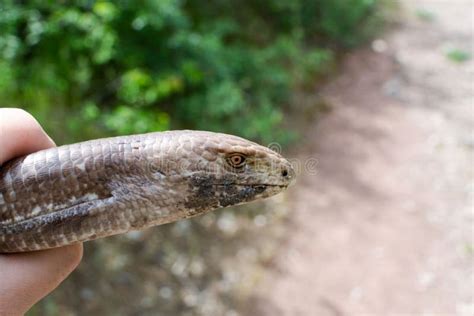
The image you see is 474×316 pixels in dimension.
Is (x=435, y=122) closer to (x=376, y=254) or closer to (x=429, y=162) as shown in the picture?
(x=429, y=162)

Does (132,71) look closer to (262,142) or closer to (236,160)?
(262,142)

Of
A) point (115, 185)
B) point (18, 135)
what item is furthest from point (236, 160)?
point (18, 135)

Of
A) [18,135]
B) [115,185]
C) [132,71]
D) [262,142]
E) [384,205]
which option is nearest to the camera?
[115,185]

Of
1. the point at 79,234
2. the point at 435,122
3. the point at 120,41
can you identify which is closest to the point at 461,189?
the point at 435,122

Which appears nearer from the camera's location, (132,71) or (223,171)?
(223,171)

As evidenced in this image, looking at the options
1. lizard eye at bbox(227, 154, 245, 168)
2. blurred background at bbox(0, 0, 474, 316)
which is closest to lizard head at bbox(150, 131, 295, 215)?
lizard eye at bbox(227, 154, 245, 168)

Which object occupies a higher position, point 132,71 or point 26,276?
point 26,276

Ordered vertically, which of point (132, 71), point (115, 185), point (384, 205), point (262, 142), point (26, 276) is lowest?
point (384, 205)
